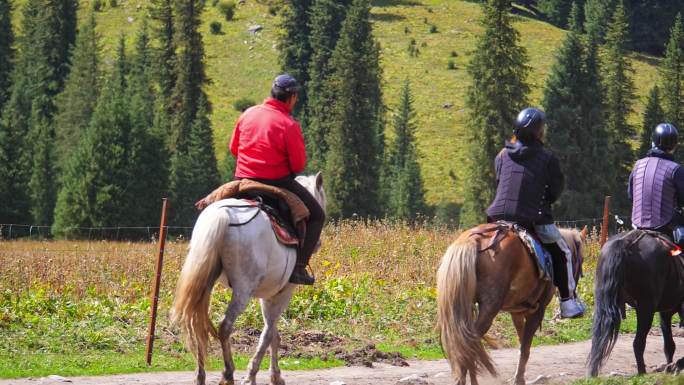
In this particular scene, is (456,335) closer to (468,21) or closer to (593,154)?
(593,154)

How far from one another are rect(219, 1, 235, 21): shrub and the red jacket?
115 m

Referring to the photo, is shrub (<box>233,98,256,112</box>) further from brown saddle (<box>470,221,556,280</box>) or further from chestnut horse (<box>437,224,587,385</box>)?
chestnut horse (<box>437,224,587,385</box>)

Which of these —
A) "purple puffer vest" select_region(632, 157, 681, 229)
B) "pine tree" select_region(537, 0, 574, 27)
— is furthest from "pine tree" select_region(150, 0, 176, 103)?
"purple puffer vest" select_region(632, 157, 681, 229)

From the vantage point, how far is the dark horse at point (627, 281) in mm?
12023

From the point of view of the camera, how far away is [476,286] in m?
10.4

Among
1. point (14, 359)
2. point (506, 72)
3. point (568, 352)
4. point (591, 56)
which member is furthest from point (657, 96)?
point (14, 359)

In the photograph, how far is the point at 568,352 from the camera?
53.1ft

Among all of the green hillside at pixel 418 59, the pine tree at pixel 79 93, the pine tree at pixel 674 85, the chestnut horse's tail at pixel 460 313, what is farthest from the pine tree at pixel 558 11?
the chestnut horse's tail at pixel 460 313

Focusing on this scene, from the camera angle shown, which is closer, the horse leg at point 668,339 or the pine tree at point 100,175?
the horse leg at point 668,339

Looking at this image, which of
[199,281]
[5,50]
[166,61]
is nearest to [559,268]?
[199,281]

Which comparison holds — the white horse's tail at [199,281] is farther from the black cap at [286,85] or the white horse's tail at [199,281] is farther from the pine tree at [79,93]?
the pine tree at [79,93]

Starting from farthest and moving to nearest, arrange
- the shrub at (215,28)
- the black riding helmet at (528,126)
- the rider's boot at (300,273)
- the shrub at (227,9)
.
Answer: the shrub at (227,9), the shrub at (215,28), the rider's boot at (300,273), the black riding helmet at (528,126)

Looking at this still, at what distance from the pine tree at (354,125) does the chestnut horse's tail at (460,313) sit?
70944 mm

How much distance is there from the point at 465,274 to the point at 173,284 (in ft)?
28.2
